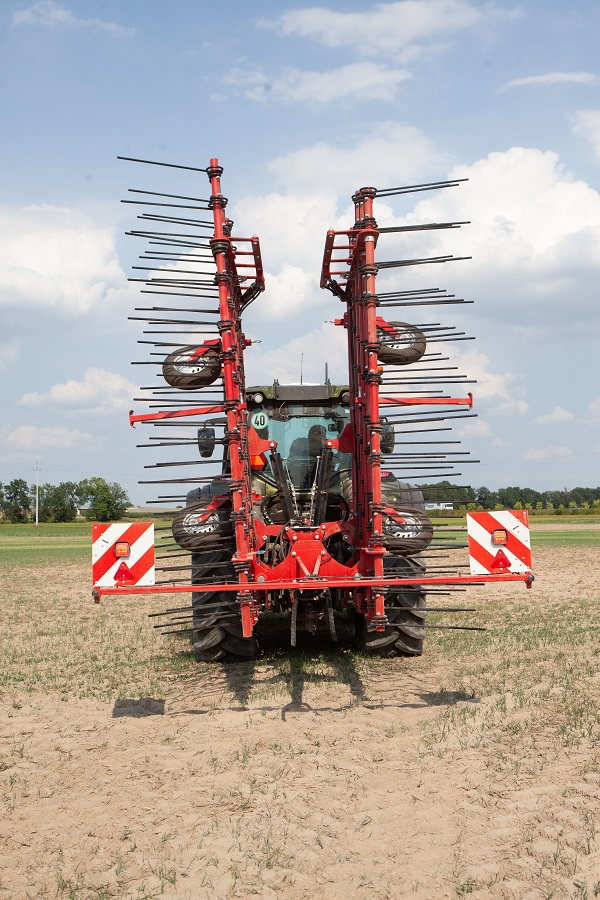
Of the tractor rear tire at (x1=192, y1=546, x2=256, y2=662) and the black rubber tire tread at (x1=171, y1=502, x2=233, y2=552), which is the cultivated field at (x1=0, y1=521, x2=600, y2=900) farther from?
the black rubber tire tread at (x1=171, y1=502, x2=233, y2=552)

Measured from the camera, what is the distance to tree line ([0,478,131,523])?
290 feet

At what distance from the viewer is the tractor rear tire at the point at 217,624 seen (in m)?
6.53

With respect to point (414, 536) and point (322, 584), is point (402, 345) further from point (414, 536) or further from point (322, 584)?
point (322, 584)

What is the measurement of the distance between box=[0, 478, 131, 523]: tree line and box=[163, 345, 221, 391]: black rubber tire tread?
79.3 metres

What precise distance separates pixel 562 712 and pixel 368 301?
9.78 feet

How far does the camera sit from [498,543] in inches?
215

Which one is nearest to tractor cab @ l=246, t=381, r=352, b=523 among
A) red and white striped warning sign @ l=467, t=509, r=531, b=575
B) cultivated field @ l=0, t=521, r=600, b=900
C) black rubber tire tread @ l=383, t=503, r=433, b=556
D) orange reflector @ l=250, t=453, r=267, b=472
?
orange reflector @ l=250, t=453, r=267, b=472

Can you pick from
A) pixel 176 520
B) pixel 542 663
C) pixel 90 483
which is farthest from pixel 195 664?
pixel 90 483

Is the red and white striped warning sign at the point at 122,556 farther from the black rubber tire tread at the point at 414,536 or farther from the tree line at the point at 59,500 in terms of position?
the tree line at the point at 59,500

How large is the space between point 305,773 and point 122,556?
76.1 inches

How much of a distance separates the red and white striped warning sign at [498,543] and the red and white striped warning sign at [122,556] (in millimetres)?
2160

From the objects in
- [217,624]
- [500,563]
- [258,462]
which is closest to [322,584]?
[500,563]

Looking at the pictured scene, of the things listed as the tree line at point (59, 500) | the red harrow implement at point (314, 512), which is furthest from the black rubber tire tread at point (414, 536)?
the tree line at point (59, 500)

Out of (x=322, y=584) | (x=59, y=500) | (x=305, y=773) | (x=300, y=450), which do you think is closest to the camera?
(x=305, y=773)
